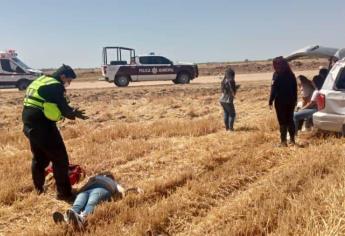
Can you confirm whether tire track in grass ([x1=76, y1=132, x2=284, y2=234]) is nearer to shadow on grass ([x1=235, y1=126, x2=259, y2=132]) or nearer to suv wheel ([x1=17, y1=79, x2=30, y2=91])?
shadow on grass ([x1=235, y1=126, x2=259, y2=132])

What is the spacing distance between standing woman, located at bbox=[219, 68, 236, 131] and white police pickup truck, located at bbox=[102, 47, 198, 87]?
1750 centimetres

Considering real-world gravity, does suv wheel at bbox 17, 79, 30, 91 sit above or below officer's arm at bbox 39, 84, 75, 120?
below

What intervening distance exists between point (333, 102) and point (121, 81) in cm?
2092

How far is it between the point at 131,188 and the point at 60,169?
99 centimetres

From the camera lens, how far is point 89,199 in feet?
20.5

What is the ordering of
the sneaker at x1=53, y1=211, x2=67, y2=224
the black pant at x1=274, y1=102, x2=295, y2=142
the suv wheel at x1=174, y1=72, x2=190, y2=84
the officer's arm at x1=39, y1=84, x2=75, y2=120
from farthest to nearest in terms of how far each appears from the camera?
the suv wheel at x1=174, y1=72, x2=190, y2=84, the black pant at x1=274, y1=102, x2=295, y2=142, the officer's arm at x1=39, y1=84, x2=75, y2=120, the sneaker at x1=53, y1=211, x2=67, y2=224

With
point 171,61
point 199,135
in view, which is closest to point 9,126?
point 199,135

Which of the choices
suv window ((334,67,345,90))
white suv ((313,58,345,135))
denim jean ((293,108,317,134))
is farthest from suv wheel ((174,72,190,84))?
suv window ((334,67,345,90))

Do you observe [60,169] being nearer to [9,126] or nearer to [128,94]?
[9,126]

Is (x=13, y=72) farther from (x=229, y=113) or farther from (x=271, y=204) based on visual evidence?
(x=271, y=204)

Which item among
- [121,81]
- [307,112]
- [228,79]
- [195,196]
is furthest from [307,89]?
[121,81]

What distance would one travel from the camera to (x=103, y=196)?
253 inches

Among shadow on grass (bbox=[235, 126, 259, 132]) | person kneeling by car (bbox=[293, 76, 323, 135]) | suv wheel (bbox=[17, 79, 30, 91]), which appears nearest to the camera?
person kneeling by car (bbox=[293, 76, 323, 135])

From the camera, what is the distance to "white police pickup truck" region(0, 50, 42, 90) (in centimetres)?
2789
